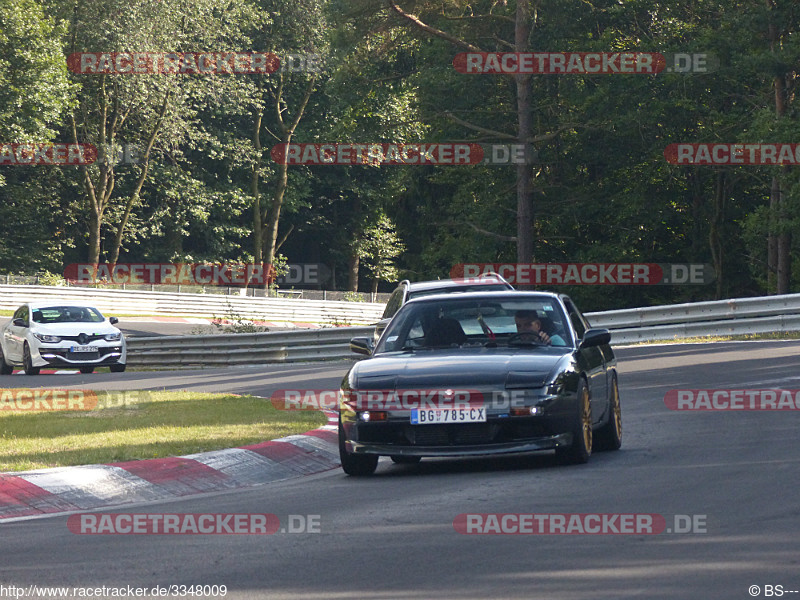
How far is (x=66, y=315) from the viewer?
26938 mm

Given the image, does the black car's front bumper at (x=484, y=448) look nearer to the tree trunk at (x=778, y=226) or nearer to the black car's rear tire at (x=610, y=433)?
the black car's rear tire at (x=610, y=433)

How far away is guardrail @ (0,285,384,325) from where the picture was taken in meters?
49.6

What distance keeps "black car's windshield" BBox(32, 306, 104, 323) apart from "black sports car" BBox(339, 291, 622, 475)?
1715 cm

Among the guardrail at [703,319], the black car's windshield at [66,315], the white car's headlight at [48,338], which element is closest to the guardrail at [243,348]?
the black car's windshield at [66,315]

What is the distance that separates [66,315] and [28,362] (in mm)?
1532

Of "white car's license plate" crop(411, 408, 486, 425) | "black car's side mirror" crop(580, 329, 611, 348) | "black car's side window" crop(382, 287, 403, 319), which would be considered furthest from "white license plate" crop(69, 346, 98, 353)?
"white car's license plate" crop(411, 408, 486, 425)

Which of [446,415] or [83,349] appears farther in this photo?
[83,349]

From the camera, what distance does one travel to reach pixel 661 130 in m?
40.5

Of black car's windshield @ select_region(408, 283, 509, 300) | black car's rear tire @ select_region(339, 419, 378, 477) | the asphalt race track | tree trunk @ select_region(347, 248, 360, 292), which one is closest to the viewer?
the asphalt race track

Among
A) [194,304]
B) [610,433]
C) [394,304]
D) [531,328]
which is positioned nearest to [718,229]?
[194,304]

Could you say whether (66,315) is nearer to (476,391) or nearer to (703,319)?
(703,319)

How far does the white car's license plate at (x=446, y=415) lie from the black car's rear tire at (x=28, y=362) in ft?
58.4

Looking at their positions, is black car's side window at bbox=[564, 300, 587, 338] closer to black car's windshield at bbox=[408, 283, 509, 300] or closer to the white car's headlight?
black car's windshield at bbox=[408, 283, 509, 300]

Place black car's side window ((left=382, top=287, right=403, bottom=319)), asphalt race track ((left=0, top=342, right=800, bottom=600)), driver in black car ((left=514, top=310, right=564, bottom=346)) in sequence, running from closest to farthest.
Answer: asphalt race track ((left=0, top=342, right=800, bottom=600)) → driver in black car ((left=514, top=310, right=564, bottom=346)) → black car's side window ((left=382, top=287, right=403, bottom=319))
